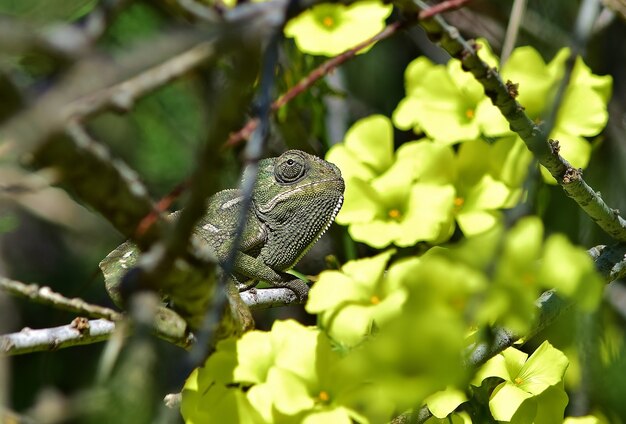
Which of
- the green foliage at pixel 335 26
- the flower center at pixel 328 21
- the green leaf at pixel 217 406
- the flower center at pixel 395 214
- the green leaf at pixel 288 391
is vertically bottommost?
the flower center at pixel 395 214

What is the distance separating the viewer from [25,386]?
236cm

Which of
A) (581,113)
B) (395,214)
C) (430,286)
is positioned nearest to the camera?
(430,286)

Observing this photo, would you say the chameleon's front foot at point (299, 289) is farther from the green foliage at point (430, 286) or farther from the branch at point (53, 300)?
the branch at point (53, 300)

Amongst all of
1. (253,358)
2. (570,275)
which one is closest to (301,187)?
(253,358)

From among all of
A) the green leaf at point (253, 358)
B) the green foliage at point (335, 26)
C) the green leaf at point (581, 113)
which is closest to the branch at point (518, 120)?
the green leaf at point (581, 113)

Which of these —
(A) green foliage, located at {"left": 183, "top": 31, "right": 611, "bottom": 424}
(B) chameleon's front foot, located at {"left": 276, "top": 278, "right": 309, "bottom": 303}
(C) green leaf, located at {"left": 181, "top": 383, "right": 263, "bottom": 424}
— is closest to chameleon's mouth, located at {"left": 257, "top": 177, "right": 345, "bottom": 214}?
(B) chameleon's front foot, located at {"left": 276, "top": 278, "right": 309, "bottom": 303}

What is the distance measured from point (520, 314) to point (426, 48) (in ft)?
5.63

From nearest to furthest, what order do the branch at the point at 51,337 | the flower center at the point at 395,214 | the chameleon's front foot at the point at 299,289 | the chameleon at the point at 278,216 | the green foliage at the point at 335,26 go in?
the branch at the point at 51,337, the flower center at the point at 395,214, the green foliage at the point at 335,26, the chameleon's front foot at the point at 299,289, the chameleon at the point at 278,216

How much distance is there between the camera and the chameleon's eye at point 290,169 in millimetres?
1716

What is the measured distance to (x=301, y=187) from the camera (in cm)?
177

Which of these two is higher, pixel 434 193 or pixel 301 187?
pixel 434 193

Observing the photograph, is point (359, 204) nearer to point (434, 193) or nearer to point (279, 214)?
point (434, 193)

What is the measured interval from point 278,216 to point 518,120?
1.00 metres

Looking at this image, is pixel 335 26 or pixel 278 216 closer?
pixel 335 26
